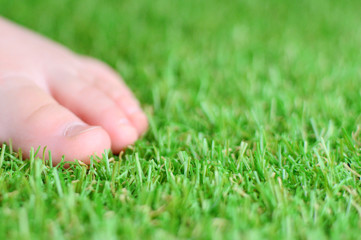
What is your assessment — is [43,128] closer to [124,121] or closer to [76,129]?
[76,129]

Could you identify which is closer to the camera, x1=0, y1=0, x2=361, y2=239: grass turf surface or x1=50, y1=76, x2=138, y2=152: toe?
x1=0, y1=0, x2=361, y2=239: grass turf surface

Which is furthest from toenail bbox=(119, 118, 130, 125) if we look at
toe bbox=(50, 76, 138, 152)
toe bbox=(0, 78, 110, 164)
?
toe bbox=(0, 78, 110, 164)

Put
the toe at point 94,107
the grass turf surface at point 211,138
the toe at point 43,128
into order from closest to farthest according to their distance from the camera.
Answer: the grass turf surface at point 211,138, the toe at point 43,128, the toe at point 94,107

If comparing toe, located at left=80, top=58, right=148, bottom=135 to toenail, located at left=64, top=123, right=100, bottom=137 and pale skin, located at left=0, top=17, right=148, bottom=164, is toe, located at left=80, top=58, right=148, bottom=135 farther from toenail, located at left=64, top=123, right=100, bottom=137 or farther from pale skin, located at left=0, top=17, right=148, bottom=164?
toenail, located at left=64, top=123, right=100, bottom=137

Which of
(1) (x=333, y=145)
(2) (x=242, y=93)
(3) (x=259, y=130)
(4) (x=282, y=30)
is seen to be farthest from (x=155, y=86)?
(4) (x=282, y=30)

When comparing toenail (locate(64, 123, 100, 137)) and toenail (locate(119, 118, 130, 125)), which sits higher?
toenail (locate(64, 123, 100, 137))

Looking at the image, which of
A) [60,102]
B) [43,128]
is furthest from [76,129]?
[60,102]

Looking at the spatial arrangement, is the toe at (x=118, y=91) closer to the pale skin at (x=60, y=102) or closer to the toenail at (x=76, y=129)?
the pale skin at (x=60, y=102)

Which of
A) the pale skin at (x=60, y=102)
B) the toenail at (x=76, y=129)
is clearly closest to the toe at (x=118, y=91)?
the pale skin at (x=60, y=102)
